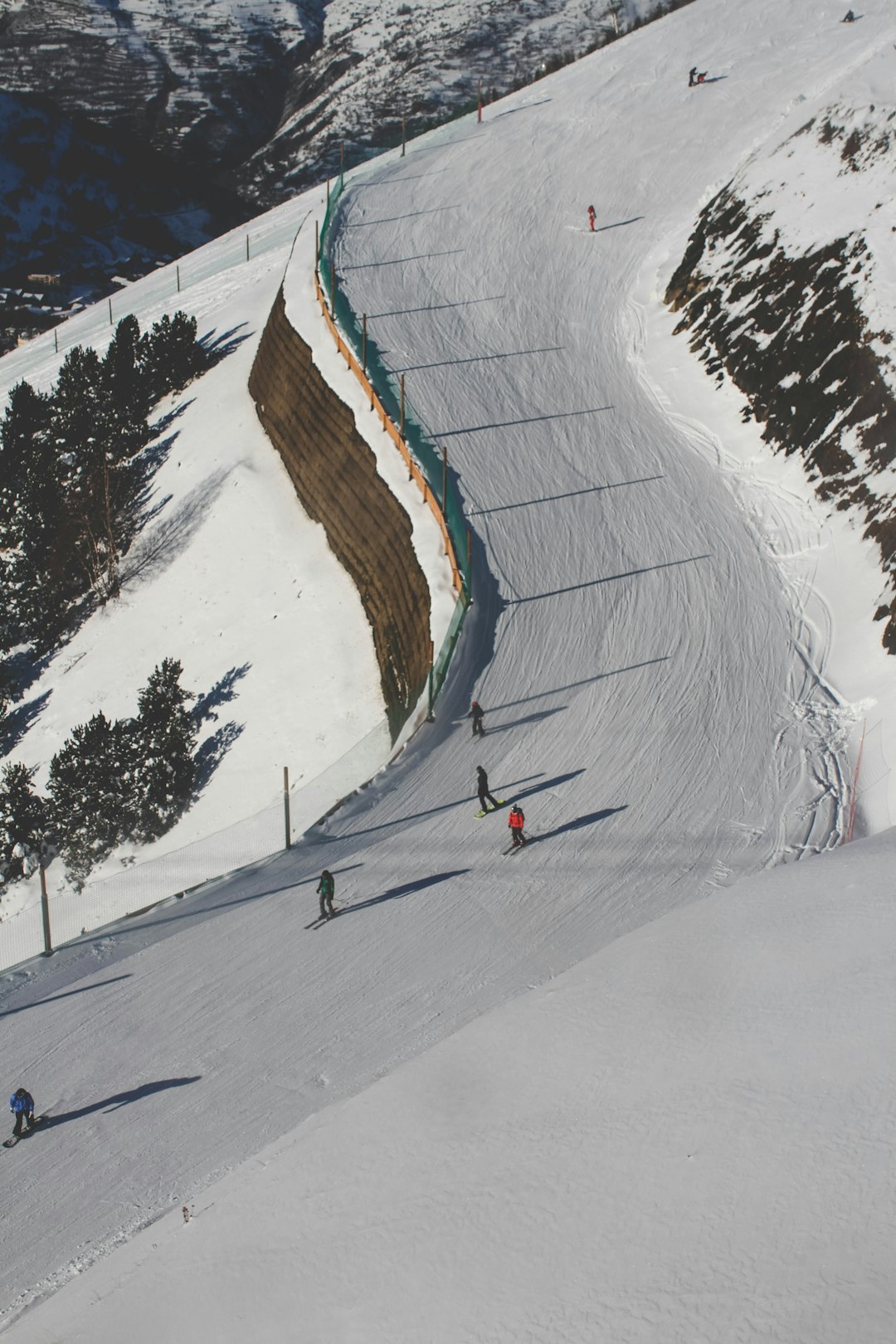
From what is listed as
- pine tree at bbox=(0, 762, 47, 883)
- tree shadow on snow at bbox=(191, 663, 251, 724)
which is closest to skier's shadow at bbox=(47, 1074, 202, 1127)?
pine tree at bbox=(0, 762, 47, 883)

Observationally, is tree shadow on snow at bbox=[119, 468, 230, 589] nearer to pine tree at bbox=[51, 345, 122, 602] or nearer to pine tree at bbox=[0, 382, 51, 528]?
pine tree at bbox=[51, 345, 122, 602]

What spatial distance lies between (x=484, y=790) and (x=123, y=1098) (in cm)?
668

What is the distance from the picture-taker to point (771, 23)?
163ft

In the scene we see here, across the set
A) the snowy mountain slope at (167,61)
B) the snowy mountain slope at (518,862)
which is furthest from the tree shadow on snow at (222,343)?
the snowy mountain slope at (167,61)

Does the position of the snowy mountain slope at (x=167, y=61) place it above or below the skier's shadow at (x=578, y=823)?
above

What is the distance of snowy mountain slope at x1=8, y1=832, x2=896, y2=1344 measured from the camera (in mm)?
10523

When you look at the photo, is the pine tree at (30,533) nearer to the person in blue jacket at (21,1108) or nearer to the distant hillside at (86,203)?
the person in blue jacket at (21,1108)

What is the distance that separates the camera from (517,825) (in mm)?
17031

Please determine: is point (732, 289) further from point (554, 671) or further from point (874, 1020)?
point (874, 1020)

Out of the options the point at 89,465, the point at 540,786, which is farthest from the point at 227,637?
the point at 89,465

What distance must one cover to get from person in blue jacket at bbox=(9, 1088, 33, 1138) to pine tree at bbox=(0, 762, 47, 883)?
1043 cm

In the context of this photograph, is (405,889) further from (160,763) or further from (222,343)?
(222,343)

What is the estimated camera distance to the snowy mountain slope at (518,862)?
1264 cm

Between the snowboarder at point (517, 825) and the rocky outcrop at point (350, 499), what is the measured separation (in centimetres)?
501
